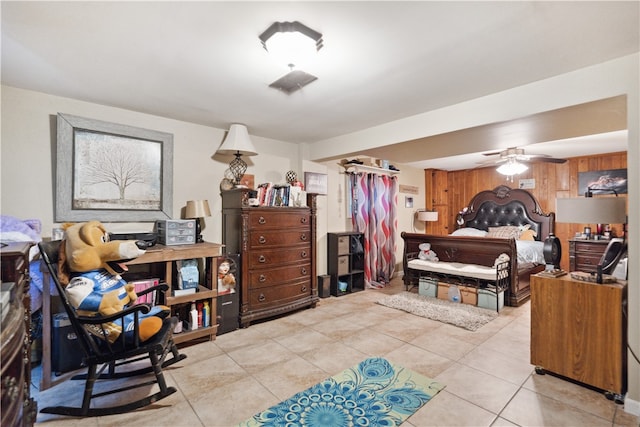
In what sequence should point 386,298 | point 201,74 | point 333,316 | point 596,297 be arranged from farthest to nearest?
point 386,298, point 333,316, point 201,74, point 596,297

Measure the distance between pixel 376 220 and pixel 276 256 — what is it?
2458 millimetres

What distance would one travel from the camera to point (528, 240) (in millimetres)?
5352

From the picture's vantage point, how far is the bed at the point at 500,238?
13.9 ft

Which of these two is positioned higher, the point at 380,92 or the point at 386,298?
the point at 380,92

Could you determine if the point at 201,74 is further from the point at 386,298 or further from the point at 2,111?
the point at 386,298

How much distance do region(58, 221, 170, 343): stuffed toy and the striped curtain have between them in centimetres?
362

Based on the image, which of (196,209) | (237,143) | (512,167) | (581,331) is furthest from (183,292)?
(512,167)

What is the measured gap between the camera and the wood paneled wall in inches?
206

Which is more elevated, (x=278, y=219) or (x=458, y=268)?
(x=278, y=219)

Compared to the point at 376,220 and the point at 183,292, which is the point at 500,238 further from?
the point at 183,292

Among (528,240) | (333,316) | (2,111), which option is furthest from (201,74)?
(528,240)

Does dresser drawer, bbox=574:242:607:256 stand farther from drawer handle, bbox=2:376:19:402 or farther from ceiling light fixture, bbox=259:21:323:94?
drawer handle, bbox=2:376:19:402

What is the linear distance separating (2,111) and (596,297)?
485 centimetres

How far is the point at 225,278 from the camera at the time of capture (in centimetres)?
316
